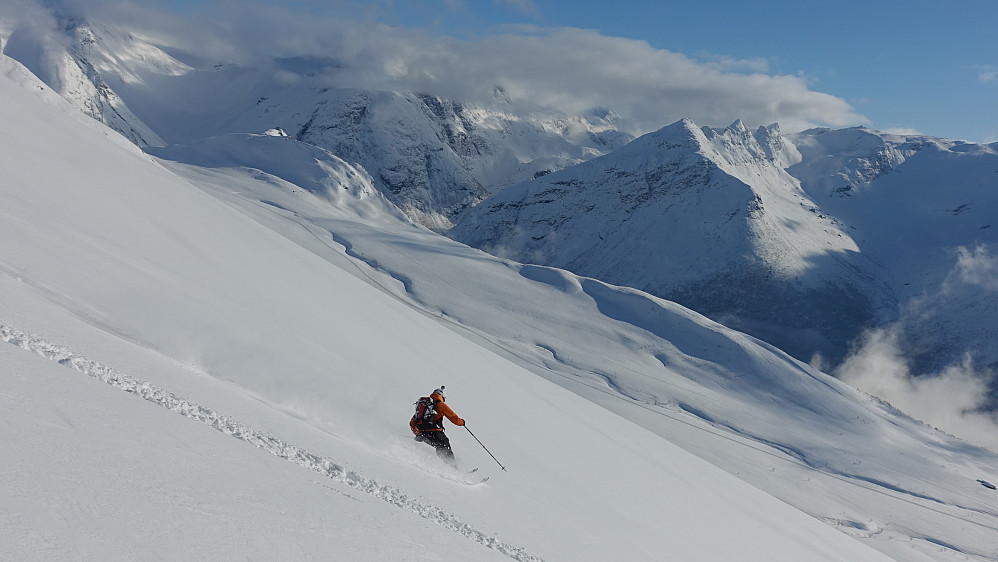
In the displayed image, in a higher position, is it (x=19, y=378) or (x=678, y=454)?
(x=678, y=454)

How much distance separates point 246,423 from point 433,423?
3.78 meters

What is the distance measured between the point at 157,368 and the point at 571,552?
6196mm

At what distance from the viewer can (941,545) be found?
131 ft

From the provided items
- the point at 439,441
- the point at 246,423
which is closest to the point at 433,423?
the point at 439,441

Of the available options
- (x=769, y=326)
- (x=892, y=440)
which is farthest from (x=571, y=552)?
(x=769, y=326)

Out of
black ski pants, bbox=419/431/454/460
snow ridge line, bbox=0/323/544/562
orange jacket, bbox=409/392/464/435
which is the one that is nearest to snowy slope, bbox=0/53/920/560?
snow ridge line, bbox=0/323/544/562

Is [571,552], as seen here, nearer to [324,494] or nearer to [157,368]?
[324,494]

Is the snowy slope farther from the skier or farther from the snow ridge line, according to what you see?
the skier

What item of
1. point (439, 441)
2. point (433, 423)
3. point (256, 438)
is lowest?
point (256, 438)

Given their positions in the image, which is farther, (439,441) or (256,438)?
(439,441)

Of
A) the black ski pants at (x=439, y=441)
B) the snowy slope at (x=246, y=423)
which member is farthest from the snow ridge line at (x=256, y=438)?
the black ski pants at (x=439, y=441)

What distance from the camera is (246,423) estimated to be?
7.21m

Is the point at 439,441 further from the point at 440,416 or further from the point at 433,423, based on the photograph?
the point at 440,416

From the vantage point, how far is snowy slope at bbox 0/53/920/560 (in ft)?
15.0
